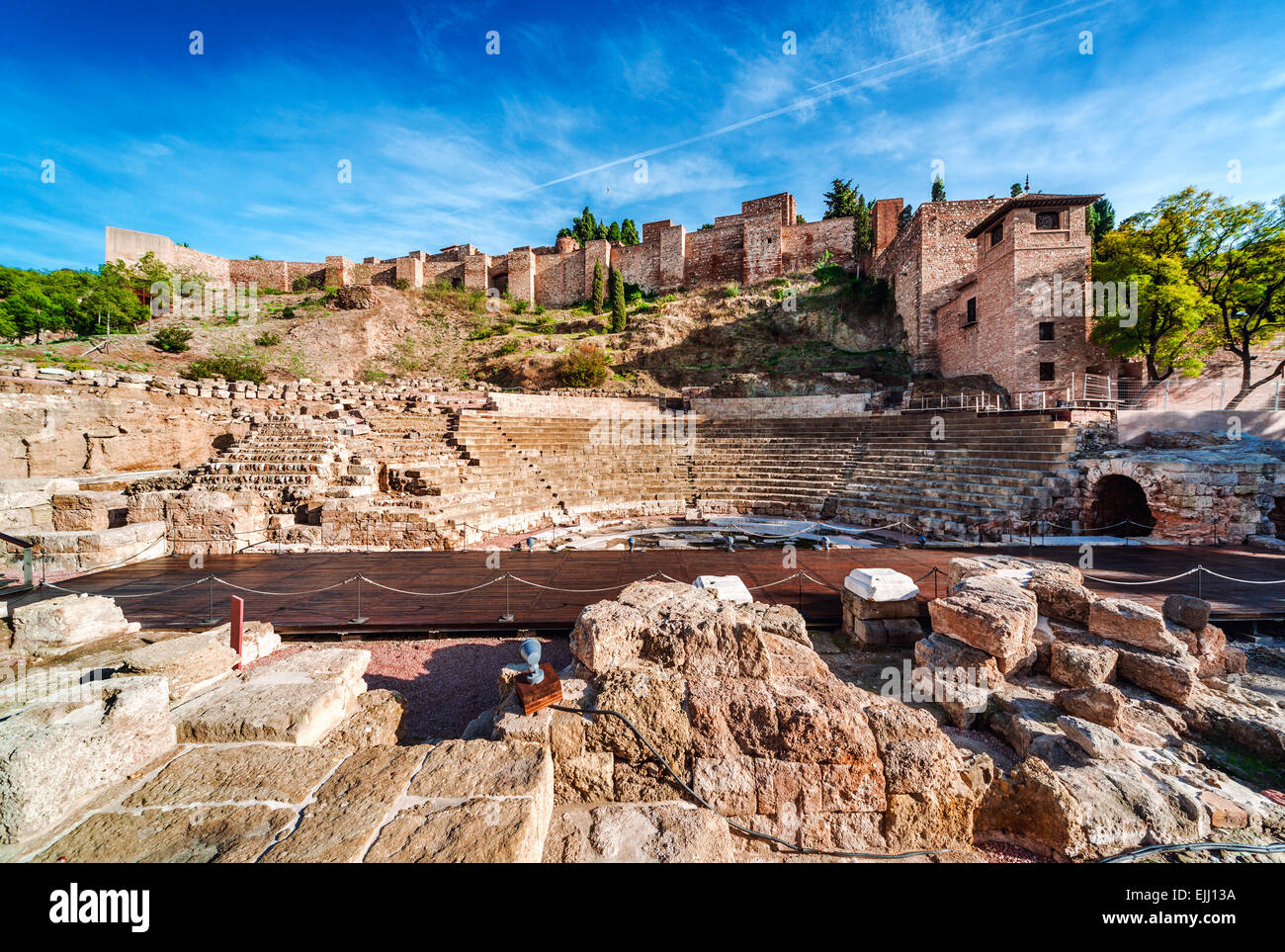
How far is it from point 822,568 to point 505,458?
10.2m

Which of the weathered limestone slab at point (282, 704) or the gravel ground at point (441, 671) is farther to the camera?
the gravel ground at point (441, 671)

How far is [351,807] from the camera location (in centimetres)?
208

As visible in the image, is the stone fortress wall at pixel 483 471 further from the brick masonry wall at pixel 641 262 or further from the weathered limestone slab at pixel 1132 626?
the brick masonry wall at pixel 641 262

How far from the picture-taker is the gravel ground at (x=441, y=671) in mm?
4324

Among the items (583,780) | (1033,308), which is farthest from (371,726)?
(1033,308)

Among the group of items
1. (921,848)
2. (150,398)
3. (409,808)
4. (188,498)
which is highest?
(150,398)

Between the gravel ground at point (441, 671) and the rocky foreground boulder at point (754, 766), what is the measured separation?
1.57 metres

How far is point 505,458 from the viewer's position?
14.7 meters

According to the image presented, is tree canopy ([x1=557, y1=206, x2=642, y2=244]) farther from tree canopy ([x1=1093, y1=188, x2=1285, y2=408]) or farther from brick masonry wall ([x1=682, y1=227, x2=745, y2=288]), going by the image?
tree canopy ([x1=1093, y1=188, x2=1285, y2=408])

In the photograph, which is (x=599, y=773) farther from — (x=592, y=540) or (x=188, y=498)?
(x=188, y=498)

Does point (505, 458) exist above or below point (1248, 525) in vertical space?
above

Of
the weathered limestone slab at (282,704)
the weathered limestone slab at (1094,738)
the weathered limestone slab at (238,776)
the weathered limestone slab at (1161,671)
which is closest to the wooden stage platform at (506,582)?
the weathered limestone slab at (1161,671)

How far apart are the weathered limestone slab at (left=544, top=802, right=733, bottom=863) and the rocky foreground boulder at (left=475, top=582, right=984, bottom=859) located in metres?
0.01
